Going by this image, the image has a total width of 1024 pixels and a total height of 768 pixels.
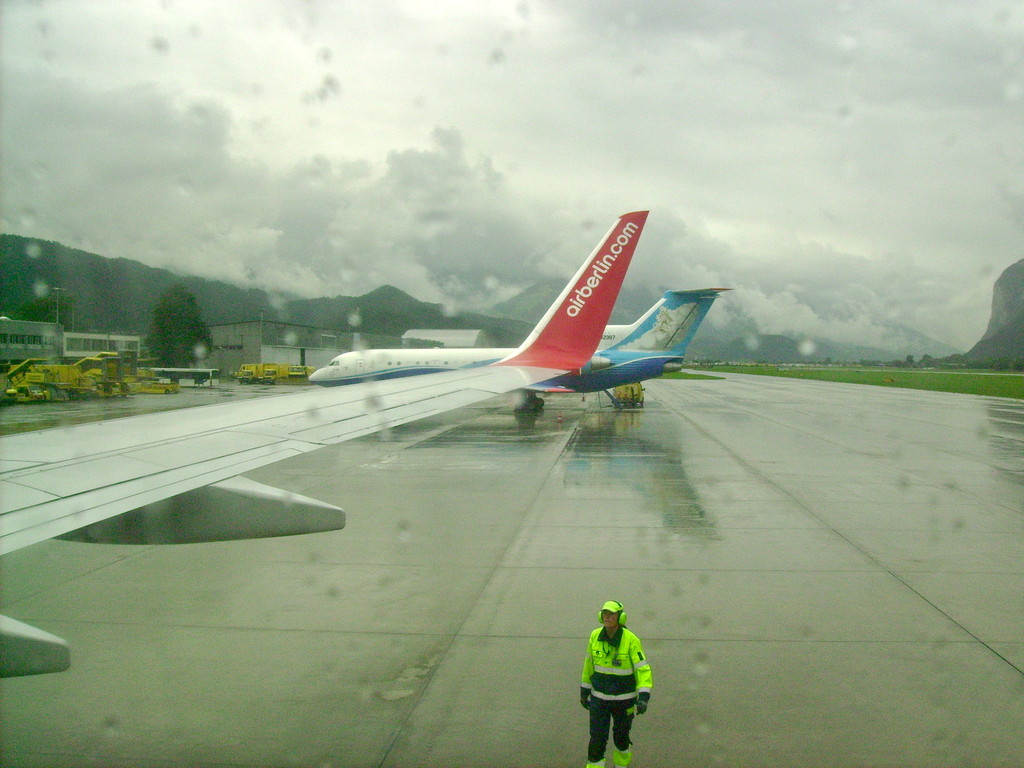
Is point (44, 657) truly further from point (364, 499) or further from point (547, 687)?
point (364, 499)

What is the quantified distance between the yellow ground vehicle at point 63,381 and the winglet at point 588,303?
26345 mm

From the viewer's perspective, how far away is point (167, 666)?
534 centimetres

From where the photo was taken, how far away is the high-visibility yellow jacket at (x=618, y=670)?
404 centimetres

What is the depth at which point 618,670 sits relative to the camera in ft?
13.3

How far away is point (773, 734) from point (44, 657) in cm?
398

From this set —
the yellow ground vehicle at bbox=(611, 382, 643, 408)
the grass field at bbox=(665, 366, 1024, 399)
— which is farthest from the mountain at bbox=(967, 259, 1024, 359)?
the yellow ground vehicle at bbox=(611, 382, 643, 408)

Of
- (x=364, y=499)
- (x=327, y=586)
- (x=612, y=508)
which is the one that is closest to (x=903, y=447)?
(x=612, y=508)

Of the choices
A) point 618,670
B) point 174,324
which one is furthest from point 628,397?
point 618,670

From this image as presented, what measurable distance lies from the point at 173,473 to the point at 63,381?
3632cm

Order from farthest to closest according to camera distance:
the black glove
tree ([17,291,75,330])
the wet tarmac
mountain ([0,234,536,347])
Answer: tree ([17,291,75,330]) → mountain ([0,234,536,347]) → the wet tarmac → the black glove

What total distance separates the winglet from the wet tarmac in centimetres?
262

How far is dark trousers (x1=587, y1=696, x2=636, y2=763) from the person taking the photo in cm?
396

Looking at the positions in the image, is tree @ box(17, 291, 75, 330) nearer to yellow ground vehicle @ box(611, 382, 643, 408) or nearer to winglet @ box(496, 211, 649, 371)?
winglet @ box(496, 211, 649, 371)

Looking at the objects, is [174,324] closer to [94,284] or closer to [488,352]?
[94,284]
